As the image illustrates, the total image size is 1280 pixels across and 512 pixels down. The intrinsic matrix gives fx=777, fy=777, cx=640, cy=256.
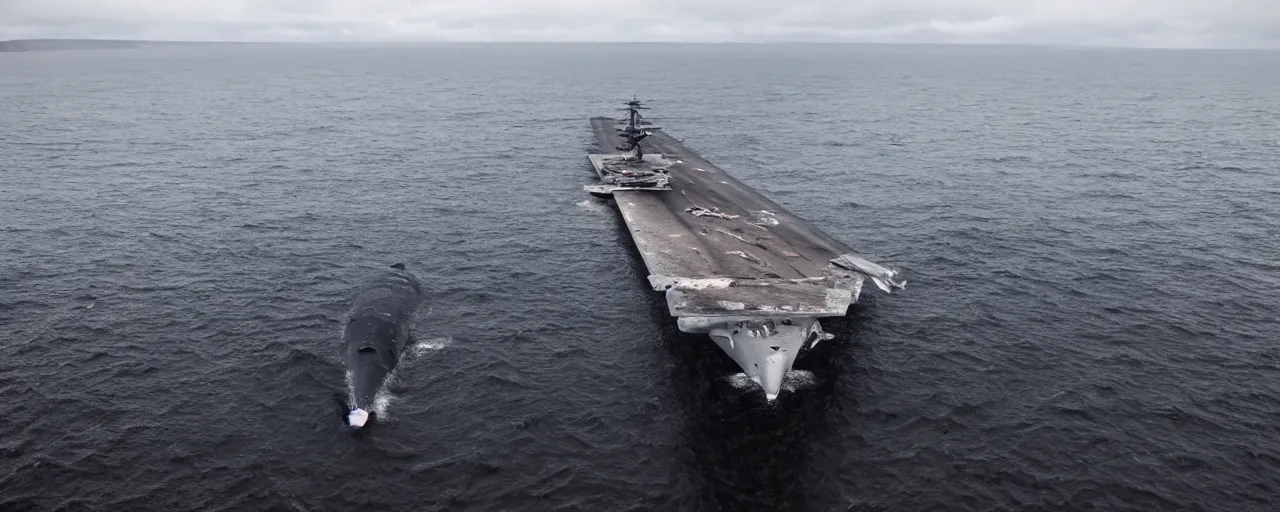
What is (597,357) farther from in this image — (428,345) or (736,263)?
(736,263)

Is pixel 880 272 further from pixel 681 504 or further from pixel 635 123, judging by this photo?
pixel 635 123

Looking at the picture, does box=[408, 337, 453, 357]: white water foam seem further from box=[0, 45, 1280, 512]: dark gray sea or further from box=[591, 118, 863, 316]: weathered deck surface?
box=[591, 118, 863, 316]: weathered deck surface

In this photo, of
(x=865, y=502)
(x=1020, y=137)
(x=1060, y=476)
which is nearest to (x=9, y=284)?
(x=865, y=502)

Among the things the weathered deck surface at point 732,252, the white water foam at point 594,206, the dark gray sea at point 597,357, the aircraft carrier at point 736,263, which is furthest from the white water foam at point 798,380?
the white water foam at point 594,206

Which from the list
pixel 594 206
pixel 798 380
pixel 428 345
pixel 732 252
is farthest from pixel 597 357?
pixel 594 206

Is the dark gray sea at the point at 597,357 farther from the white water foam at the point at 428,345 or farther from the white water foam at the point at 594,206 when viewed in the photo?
the white water foam at the point at 594,206

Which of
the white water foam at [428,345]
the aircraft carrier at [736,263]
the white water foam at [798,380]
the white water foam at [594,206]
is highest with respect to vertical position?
the aircraft carrier at [736,263]
